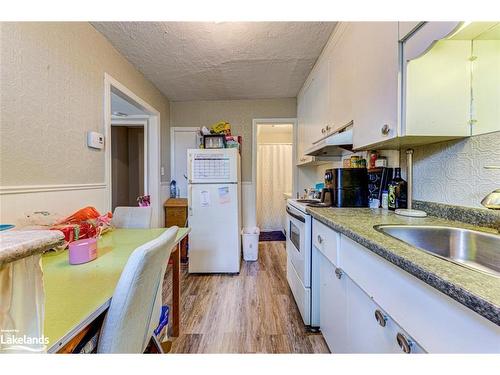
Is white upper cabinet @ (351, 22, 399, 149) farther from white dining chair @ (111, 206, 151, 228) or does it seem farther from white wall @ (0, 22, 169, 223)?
white wall @ (0, 22, 169, 223)

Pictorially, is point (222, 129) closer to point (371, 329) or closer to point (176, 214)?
point (176, 214)

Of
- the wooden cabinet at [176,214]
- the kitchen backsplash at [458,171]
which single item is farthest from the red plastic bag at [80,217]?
the kitchen backsplash at [458,171]

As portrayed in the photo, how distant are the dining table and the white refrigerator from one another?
4.39ft

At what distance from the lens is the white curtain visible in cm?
467

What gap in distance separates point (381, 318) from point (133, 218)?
172 centimetres

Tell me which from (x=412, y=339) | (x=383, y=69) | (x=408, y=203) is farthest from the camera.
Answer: (x=408, y=203)

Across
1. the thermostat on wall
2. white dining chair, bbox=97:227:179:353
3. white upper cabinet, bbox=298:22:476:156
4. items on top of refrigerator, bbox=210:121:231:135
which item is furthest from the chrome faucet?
items on top of refrigerator, bbox=210:121:231:135

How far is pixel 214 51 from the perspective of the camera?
2051 millimetres

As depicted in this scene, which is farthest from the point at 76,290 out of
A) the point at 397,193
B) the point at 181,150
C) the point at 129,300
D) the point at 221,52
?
the point at 181,150

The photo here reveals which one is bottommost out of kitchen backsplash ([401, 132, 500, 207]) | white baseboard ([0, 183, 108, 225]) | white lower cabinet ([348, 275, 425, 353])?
white lower cabinet ([348, 275, 425, 353])
